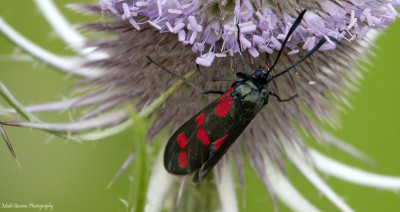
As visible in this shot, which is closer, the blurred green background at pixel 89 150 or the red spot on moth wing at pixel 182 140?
the red spot on moth wing at pixel 182 140

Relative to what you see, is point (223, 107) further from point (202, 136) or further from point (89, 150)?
point (89, 150)

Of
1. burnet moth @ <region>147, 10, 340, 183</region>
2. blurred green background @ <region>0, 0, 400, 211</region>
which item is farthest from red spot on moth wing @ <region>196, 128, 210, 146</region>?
blurred green background @ <region>0, 0, 400, 211</region>

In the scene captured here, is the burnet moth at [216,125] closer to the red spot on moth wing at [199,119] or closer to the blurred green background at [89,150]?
the red spot on moth wing at [199,119]

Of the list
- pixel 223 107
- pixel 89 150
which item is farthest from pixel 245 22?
pixel 89 150

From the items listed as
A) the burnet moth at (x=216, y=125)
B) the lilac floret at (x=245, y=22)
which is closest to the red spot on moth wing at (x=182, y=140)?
the burnet moth at (x=216, y=125)

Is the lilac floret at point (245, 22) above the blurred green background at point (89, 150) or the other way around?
above

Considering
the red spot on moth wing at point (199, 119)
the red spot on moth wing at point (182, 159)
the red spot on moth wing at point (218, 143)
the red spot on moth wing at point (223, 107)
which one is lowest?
the red spot on moth wing at point (182, 159)
